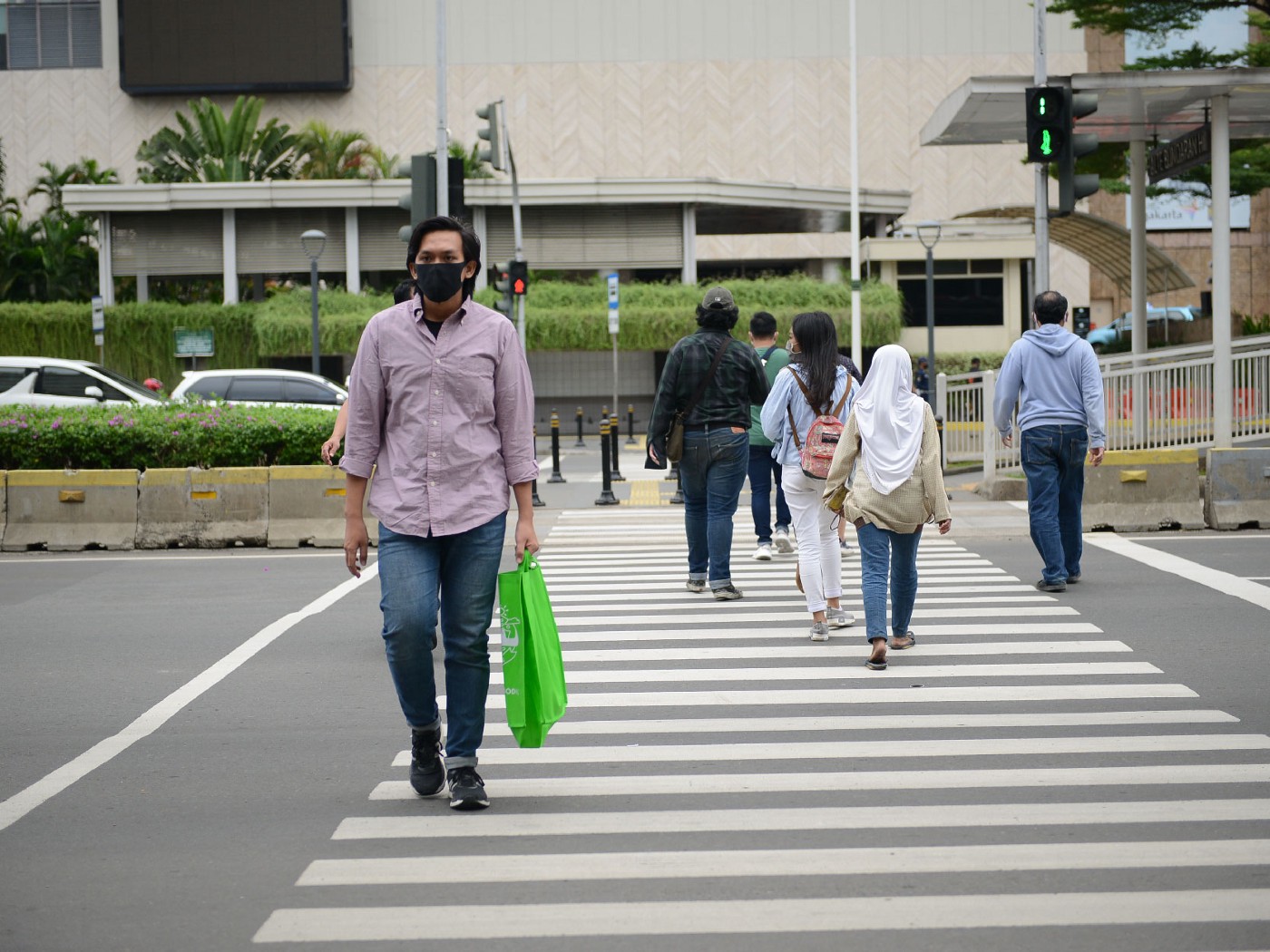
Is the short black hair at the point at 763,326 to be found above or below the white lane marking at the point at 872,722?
above

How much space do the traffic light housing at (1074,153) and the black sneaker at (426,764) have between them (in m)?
10.8

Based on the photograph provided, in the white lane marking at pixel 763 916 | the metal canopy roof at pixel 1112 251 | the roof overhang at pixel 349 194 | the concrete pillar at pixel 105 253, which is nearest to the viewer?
the white lane marking at pixel 763 916


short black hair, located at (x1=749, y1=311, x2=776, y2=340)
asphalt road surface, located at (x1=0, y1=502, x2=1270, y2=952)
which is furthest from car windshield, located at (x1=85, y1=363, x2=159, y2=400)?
asphalt road surface, located at (x1=0, y1=502, x2=1270, y2=952)

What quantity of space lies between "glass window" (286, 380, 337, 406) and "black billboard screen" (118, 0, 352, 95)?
34601mm

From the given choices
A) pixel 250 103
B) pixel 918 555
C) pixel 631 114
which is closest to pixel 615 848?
pixel 918 555

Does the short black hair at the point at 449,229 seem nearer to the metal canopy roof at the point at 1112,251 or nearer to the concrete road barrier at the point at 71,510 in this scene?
the concrete road barrier at the point at 71,510

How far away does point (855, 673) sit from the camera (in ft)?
26.2

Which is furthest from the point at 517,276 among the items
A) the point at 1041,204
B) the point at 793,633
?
the point at 793,633

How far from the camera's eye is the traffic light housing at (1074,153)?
14.8 meters

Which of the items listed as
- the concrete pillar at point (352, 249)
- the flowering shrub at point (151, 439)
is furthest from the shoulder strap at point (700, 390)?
the concrete pillar at point (352, 249)

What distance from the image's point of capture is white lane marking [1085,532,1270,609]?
34.0 feet

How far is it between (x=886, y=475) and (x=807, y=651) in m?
1.20

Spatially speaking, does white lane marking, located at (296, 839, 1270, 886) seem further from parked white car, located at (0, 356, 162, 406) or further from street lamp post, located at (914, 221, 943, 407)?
street lamp post, located at (914, 221, 943, 407)

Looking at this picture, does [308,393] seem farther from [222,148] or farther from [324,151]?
[324,151]
